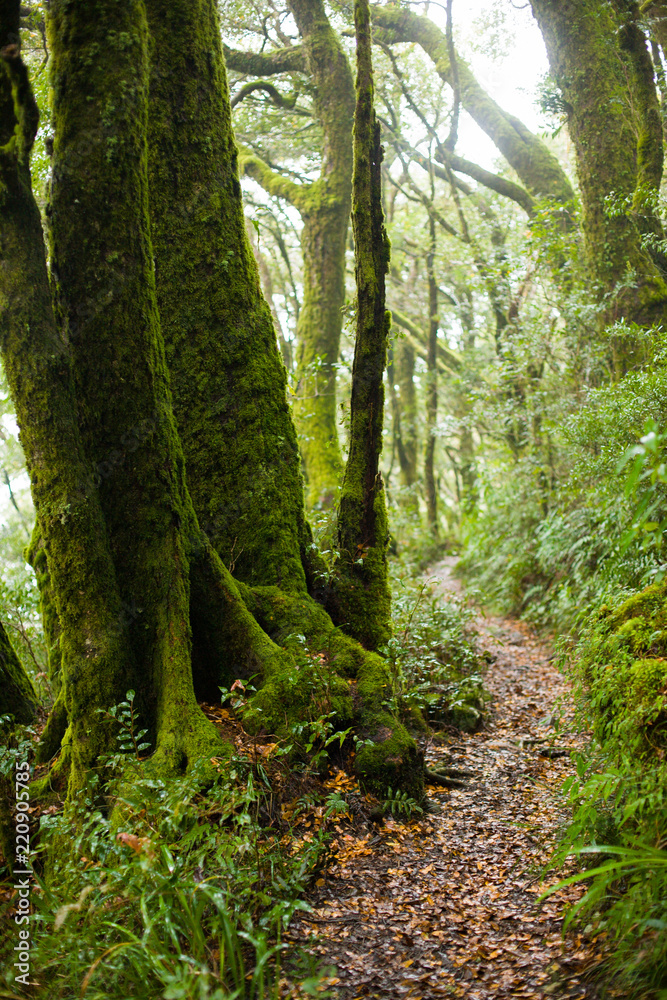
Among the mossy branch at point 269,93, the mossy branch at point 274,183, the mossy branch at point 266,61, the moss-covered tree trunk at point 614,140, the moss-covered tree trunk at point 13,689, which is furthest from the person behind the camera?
the mossy branch at point 274,183

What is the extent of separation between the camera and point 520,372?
10328 mm

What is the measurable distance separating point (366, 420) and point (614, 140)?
19.6ft

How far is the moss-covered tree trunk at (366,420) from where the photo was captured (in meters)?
5.20

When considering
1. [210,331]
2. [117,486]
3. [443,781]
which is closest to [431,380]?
[210,331]

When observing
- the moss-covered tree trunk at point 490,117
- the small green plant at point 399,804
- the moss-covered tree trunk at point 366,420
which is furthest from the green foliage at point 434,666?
the moss-covered tree trunk at point 490,117

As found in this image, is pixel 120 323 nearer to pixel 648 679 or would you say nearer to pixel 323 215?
pixel 648 679

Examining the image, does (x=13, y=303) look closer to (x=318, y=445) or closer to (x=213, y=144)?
(x=213, y=144)

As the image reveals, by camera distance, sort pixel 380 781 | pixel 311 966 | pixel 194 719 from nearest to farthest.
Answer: pixel 311 966, pixel 194 719, pixel 380 781

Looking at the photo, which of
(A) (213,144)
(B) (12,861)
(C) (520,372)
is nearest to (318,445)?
(C) (520,372)

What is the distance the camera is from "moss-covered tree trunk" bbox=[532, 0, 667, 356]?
7320 millimetres

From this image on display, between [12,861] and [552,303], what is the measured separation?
378 inches

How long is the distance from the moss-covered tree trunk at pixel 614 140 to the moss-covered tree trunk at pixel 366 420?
3663 mm

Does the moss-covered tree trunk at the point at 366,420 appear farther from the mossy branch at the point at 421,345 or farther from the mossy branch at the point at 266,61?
the mossy branch at the point at 421,345

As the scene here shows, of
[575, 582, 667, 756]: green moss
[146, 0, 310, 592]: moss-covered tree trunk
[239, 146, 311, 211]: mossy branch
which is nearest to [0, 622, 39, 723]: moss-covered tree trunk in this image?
[146, 0, 310, 592]: moss-covered tree trunk
